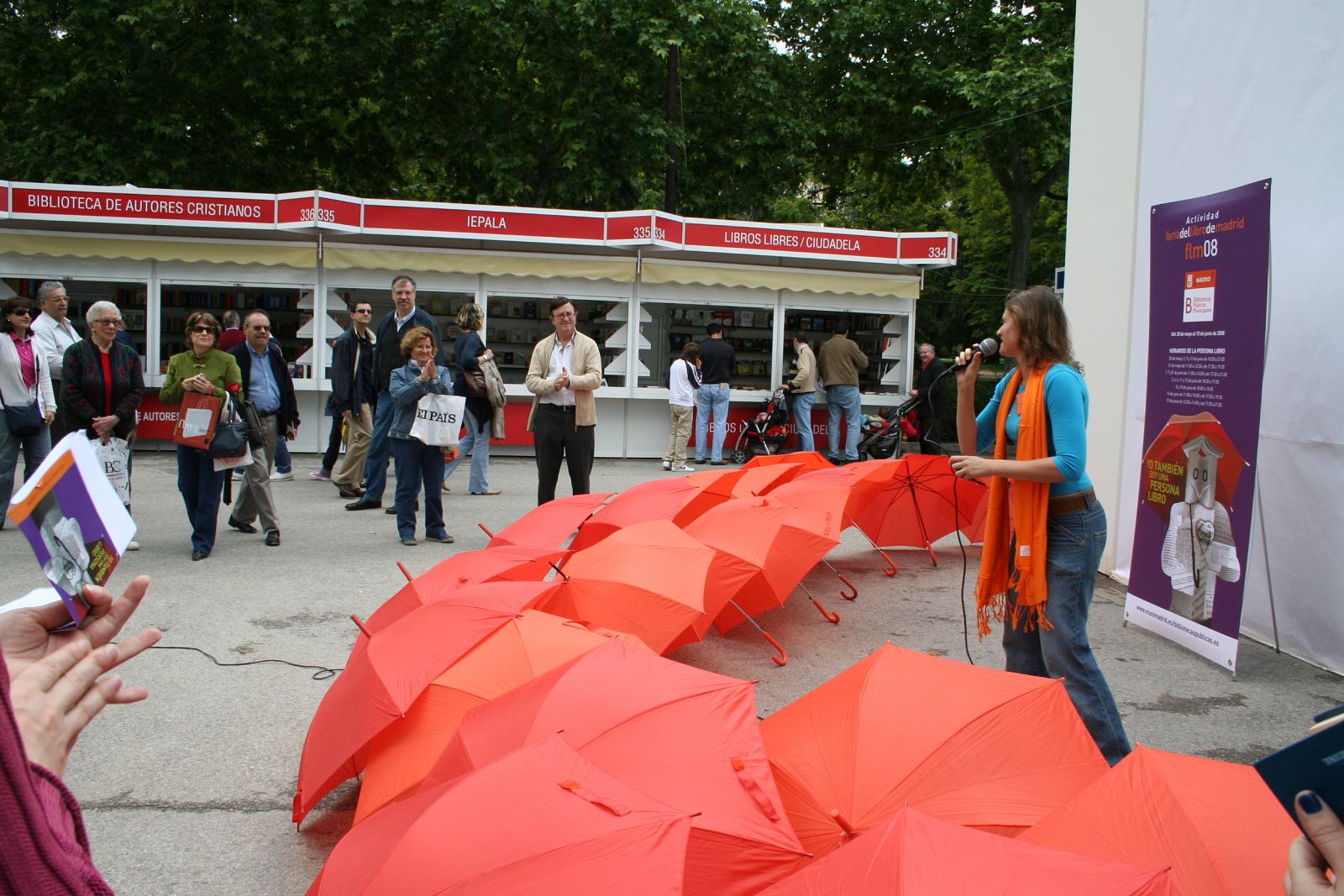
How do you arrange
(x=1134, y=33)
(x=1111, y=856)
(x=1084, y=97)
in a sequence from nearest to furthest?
(x=1111, y=856) < (x=1134, y=33) < (x=1084, y=97)

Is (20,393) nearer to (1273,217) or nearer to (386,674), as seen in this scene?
(386,674)

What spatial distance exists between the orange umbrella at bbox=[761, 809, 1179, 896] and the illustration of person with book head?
12.7 feet

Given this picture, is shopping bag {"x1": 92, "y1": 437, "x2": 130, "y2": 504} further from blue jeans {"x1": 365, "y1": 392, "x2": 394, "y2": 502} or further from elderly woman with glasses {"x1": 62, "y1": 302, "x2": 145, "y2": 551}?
blue jeans {"x1": 365, "y1": 392, "x2": 394, "y2": 502}

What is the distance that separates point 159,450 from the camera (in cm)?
1373

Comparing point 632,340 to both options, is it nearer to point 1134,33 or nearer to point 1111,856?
point 1134,33

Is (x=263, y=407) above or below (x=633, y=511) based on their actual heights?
above

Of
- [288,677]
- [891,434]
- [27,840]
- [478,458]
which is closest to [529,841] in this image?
[27,840]

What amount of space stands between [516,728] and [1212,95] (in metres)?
5.82

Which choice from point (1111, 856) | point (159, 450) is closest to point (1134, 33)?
point (1111, 856)

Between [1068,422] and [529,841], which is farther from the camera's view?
[1068,422]

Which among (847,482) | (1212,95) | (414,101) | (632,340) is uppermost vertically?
(414,101)

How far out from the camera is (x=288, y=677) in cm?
515

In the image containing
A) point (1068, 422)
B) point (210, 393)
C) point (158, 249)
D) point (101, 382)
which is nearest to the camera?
point (1068, 422)

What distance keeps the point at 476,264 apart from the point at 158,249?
4022 millimetres
